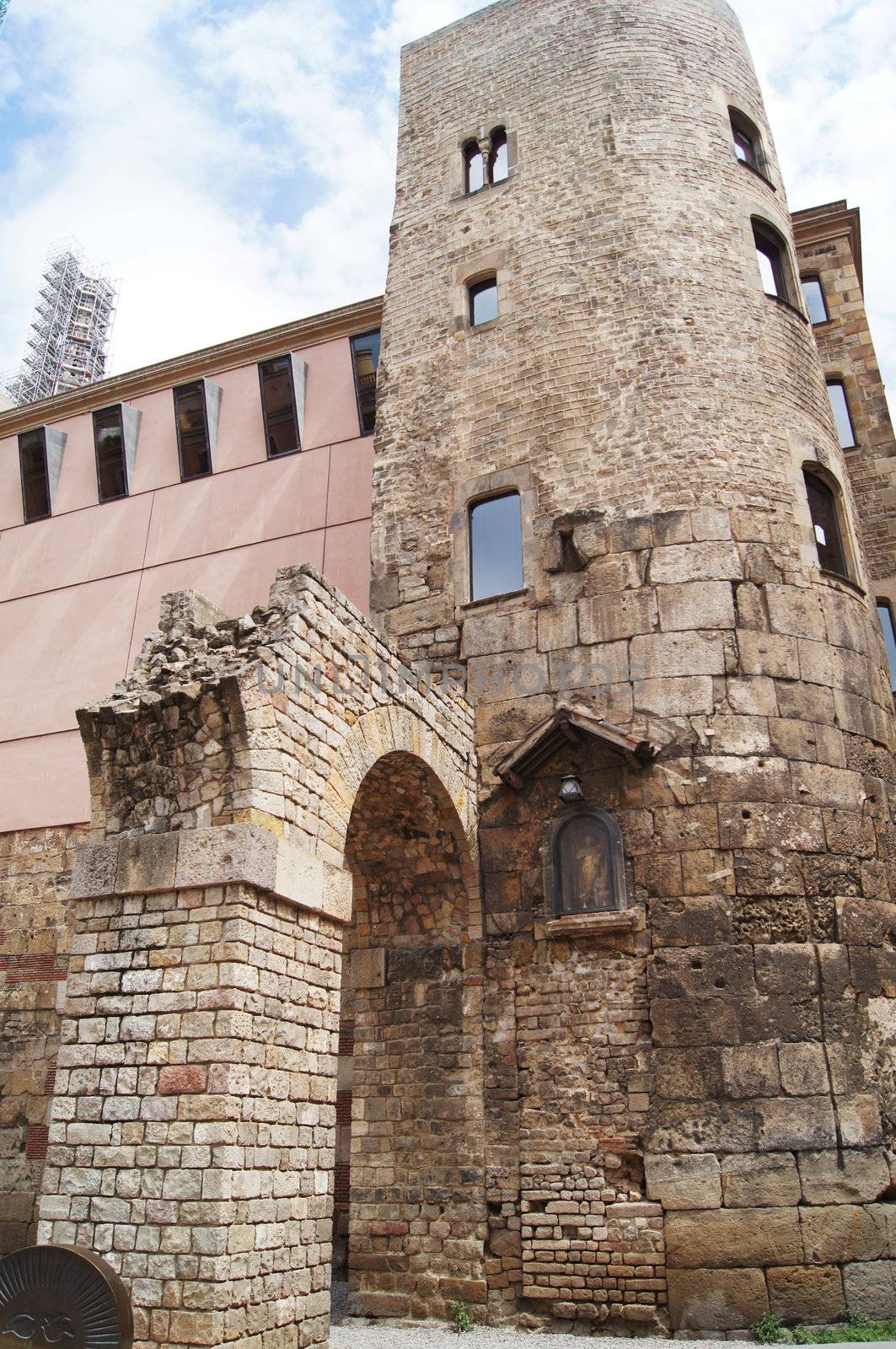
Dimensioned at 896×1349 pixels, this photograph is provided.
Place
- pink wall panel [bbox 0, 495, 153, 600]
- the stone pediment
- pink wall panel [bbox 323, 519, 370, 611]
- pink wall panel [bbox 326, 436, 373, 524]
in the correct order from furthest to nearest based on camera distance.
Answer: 1. pink wall panel [bbox 0, 495, 153, 600]
2. pink wall panel [bbox 326, 436, 373, 524]
3. pink wall panel [bbox 323, 519, 370, 611]
4. the stone pediment

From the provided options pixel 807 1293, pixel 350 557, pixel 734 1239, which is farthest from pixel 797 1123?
pixel 350 557

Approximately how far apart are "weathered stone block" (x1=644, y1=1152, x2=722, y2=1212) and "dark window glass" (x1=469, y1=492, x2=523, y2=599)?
4.96 metres

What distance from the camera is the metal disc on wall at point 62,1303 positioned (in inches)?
192

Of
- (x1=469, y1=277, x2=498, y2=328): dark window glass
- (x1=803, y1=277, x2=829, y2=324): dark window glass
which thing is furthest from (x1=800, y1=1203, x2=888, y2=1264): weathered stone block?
(x1=803, y1=277, x2=829, y2=324): dark window glass

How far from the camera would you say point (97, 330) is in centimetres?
5738

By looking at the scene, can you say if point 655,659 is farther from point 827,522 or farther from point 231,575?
point 231,575

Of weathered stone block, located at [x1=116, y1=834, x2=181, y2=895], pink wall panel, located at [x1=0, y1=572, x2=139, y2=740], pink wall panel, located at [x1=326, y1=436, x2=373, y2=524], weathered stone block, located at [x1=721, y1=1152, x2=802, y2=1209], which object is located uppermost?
pink wall panel, located at [x1=326, y1=436, x2=373, y2=524]

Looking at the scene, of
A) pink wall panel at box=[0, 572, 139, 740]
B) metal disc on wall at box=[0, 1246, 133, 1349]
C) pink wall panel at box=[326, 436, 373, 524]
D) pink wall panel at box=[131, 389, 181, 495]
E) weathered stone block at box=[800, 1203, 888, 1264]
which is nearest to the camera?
metal disc on wall at box=[0, 1246, 133, 1349]

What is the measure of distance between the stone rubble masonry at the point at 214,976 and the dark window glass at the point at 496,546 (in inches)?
116

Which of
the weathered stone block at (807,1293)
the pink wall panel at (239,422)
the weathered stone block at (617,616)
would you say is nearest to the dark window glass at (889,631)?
the weathered stone block at (617,616)

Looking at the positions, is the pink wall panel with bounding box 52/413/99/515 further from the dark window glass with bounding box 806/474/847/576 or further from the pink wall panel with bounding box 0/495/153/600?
the dark window glass with bounding box 806/474/847/576

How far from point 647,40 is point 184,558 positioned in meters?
8.32

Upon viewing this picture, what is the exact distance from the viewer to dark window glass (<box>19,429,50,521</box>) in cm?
1659

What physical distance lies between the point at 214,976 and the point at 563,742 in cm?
424
